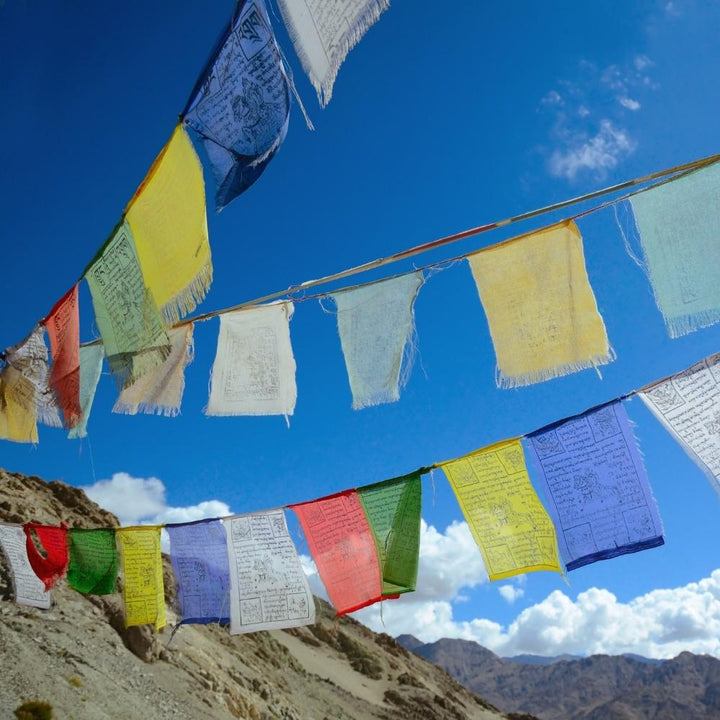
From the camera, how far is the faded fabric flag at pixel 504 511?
5406 mm

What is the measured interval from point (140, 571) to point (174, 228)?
4876 mm

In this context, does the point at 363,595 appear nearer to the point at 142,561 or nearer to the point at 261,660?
the point at 142,561

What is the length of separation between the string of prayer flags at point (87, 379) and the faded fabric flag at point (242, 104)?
3.13 m

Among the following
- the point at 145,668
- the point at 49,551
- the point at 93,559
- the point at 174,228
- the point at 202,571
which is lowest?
the point at 145,668

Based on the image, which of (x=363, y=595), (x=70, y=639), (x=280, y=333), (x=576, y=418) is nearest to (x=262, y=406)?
(x=280, y=333)

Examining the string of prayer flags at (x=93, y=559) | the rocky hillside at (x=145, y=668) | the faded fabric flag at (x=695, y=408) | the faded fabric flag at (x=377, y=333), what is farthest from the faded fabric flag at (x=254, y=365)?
the string of prayer flags at (x=93, y=559)

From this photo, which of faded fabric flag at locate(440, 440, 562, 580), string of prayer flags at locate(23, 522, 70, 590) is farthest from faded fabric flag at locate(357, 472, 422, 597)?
string of prayer flags at locate(23, 522, 70, 590)

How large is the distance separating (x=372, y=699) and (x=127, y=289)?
61.2 meters

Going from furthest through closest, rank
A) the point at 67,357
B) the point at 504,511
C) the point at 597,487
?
the point at 67,357
the point at 504,511
the point at 597,487

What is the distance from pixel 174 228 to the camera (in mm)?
4496

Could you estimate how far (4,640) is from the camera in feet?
67.3

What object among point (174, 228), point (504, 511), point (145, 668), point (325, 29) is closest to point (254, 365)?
point (174, 228)

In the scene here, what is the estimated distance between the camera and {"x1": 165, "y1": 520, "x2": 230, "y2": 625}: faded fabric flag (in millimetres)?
7098

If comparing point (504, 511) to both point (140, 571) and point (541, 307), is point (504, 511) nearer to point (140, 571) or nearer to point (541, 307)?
point (541, 307)
